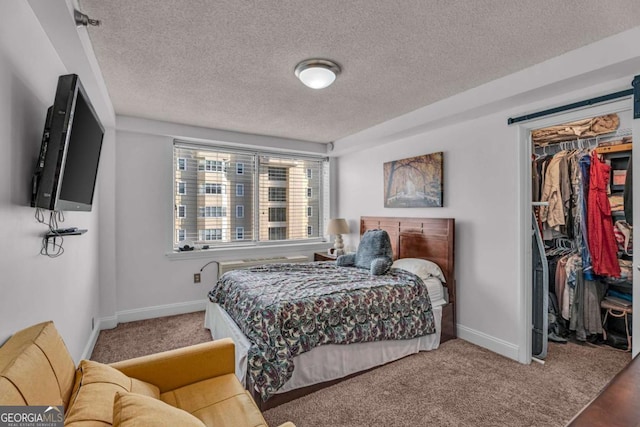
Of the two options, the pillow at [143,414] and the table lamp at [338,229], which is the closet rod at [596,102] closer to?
the table lamp at [338,229]

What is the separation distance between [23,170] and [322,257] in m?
3.67

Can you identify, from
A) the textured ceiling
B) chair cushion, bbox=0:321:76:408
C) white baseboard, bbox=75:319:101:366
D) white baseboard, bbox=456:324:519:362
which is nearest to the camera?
chair cushion, bbox=0:321:76:408

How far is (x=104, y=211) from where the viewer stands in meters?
3.48

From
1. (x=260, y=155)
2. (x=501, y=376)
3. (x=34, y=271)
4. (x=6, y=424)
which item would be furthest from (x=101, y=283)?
(x=501, y=376)

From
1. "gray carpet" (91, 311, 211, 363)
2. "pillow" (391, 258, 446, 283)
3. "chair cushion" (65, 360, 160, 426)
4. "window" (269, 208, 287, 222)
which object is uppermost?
"window" (269, 208, 287, 222)

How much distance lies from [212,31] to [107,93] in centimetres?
155

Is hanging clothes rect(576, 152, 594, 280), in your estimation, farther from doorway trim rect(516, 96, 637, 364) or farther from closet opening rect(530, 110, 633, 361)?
doorway trim rect(516, 96, 637, 364)

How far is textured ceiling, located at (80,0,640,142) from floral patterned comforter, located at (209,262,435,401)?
68.3 inches

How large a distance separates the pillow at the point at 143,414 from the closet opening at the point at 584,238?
3.02m

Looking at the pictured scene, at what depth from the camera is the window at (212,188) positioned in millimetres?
4266

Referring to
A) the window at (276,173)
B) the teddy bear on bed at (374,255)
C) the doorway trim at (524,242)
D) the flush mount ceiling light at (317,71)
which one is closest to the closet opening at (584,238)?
the doorway trim at (524,242)

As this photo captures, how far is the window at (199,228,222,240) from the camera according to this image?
4.25m

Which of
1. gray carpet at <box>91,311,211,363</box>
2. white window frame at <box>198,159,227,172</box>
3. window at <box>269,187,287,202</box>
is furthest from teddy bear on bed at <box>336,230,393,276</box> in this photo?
white window frame at <box>198,159,227,172</box>

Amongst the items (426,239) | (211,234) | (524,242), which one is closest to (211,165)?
(211,234)
